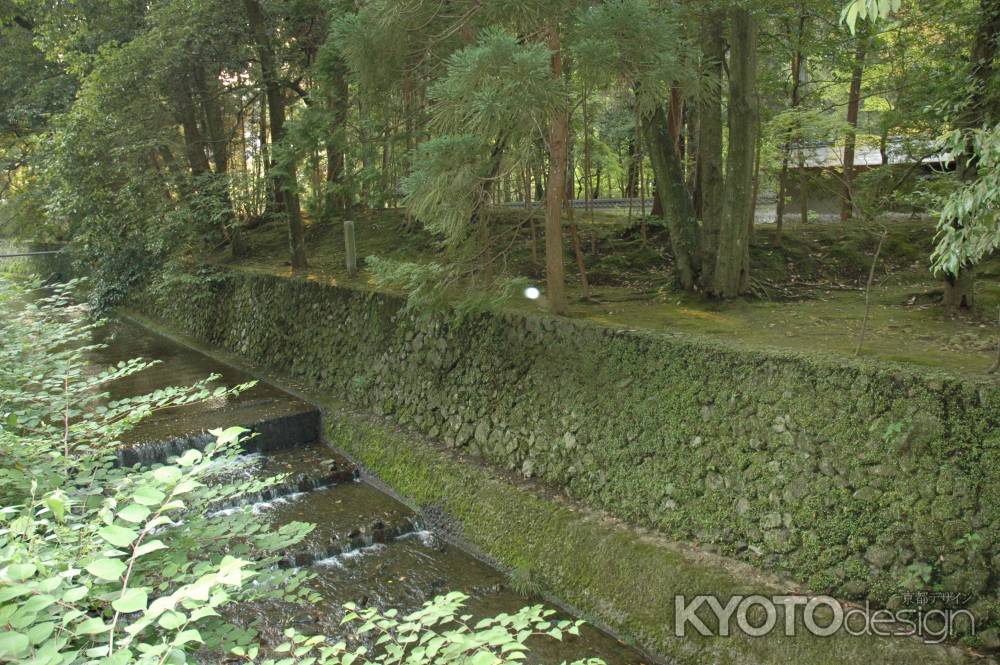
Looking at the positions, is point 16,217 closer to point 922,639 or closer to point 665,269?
point 665,269

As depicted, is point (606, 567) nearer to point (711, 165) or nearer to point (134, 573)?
point (134, 573)

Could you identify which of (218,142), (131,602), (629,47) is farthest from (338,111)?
(131,602)

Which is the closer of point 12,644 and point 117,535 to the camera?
point 12,644

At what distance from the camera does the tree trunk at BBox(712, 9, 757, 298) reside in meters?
8.27

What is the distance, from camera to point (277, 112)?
12.7 meters

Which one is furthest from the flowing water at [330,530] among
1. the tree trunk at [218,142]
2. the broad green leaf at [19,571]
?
the tree trunk at [218,142]

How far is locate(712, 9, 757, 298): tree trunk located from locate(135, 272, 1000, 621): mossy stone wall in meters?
2.64

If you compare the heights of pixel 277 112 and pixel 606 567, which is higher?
pixel 277 112

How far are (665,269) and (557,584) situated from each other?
243 inches

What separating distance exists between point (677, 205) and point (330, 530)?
20.0 feet

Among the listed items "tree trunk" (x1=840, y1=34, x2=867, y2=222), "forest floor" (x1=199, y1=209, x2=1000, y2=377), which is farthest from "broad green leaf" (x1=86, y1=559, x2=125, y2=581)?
"tree trunk" (x1=840, y1=34, x2=867, y2=222)

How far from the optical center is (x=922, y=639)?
456 centimetres

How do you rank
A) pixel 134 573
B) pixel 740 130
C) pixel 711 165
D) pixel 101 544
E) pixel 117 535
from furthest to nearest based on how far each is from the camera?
pixel 711 165, pixel 740 130, pixel 134 573, pixel 101 544, pixel 117 535

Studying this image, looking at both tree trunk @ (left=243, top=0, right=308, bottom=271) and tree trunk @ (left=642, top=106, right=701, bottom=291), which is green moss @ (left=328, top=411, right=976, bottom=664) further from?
tree trunk @ (left=243, top=0, right=308, bottom=271)
